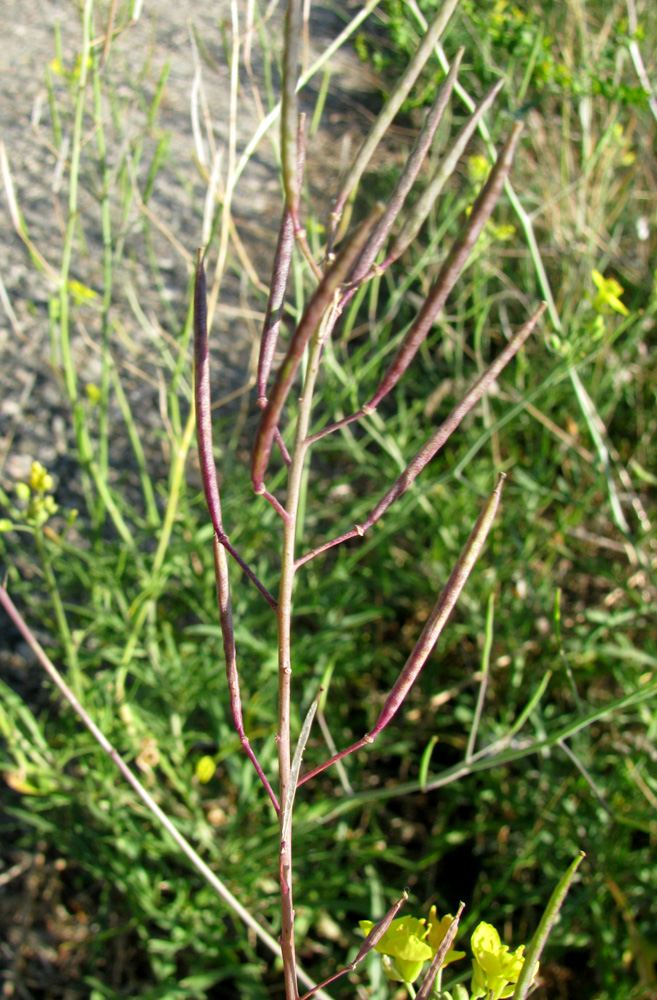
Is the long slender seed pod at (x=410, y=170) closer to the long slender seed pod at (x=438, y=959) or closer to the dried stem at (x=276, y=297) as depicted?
the dried stem at (x=276, y=297)

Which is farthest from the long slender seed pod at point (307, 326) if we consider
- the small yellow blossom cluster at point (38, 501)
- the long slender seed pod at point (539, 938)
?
the small yellow blossom cluster at point (38, 501)

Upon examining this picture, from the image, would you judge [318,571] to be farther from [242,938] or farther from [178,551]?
[242,938]

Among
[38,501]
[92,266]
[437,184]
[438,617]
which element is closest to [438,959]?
[438,617]

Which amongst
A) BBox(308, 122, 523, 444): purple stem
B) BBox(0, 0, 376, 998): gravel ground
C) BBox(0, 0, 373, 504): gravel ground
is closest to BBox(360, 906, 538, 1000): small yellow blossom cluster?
BBox(308, 122, 523, 444): purple stem

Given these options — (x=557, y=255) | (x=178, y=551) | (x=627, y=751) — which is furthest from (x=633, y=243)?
(x=178, y=551)

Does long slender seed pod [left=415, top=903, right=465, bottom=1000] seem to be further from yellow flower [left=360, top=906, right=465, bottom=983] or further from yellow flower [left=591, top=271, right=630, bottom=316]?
yellow flower [left=591, top=271, right=630, bottom=316]
